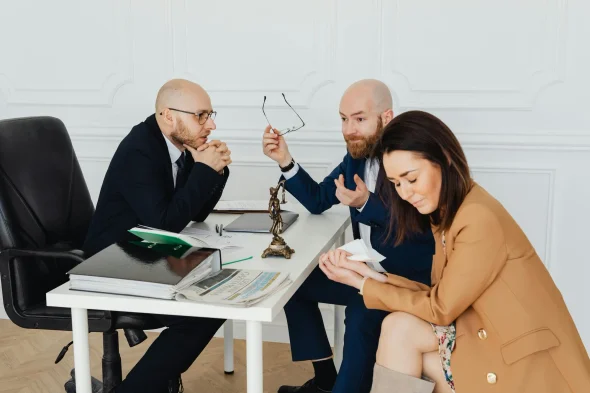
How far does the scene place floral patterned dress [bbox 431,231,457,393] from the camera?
2.02 m

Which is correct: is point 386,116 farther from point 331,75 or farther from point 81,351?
point 81,351

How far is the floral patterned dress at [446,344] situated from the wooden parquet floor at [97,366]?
139cm

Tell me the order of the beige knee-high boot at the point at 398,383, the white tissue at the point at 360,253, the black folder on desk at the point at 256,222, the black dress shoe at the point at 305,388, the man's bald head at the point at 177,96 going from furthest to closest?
the black dress shoe at the point at 305,388, the man's bald head at the point at 177,96, the black folder on desk at the point at 256,222, the white tissue at the point at 360,253, the beige knee-high boot at the point at 398,383

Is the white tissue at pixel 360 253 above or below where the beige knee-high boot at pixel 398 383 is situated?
above

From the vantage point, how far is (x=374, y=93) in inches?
118

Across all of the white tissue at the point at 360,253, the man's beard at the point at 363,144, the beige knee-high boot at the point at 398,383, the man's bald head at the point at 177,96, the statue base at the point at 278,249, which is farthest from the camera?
the man's beard at the point at 363,144

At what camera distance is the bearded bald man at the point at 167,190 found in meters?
2.45

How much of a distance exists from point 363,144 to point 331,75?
750mm

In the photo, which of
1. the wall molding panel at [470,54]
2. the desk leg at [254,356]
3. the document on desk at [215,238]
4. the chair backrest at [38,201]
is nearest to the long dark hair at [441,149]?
the desk leg at [254,356]

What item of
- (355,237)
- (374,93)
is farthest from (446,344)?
(374,93)

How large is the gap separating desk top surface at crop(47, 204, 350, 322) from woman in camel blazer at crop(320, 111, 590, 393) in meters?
0.28

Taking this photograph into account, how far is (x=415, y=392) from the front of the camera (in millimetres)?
2006

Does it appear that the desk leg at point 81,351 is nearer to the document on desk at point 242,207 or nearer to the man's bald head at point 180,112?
the man's bald head at point 180,112

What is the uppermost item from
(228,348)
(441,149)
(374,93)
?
(374,93)
